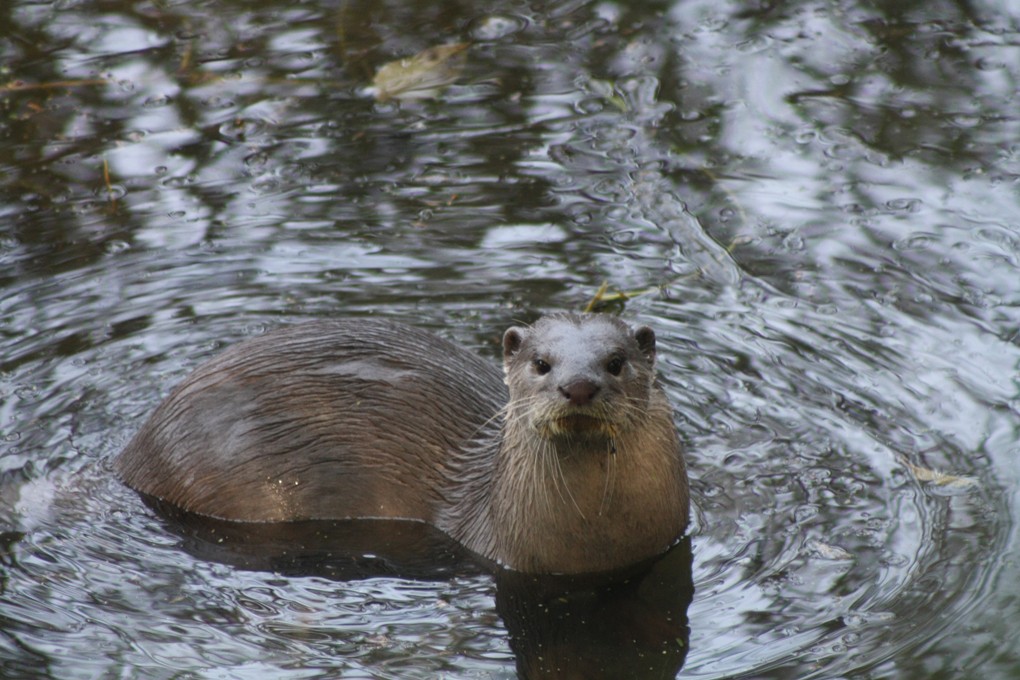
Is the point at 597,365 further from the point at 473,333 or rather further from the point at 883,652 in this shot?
the point at 473,333

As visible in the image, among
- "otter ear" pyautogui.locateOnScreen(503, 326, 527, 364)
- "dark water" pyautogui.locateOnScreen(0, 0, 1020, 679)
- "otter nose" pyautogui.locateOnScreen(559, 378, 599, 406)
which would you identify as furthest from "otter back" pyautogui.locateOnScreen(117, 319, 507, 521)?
"otter nose" pyautogui.locateOnScreen(559, 378, 599, 406)

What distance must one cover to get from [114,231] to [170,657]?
2747 mm

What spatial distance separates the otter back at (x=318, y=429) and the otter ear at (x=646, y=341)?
0.63 metres

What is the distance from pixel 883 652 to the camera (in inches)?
153

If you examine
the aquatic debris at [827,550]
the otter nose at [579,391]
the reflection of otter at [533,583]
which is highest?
the otter nose at [579,391]

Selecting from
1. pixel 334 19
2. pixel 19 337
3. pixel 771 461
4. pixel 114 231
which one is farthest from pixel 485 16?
pixel 771 461

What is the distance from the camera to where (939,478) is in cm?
468

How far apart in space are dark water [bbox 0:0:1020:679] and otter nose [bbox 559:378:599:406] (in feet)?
2.27

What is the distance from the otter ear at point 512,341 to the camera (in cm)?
439

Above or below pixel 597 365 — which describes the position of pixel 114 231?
below

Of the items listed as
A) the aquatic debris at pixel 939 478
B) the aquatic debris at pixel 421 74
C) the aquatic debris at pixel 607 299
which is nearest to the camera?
the aquatic debris at pixel 939 478

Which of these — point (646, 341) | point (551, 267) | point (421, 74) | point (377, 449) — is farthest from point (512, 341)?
point (421, 74)

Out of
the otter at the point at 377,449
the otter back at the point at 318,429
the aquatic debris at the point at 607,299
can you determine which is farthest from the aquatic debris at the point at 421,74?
the otter back at the point at 318,429

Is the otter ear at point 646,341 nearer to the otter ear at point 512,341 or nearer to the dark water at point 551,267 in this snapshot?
the otter ear at point 512,341
